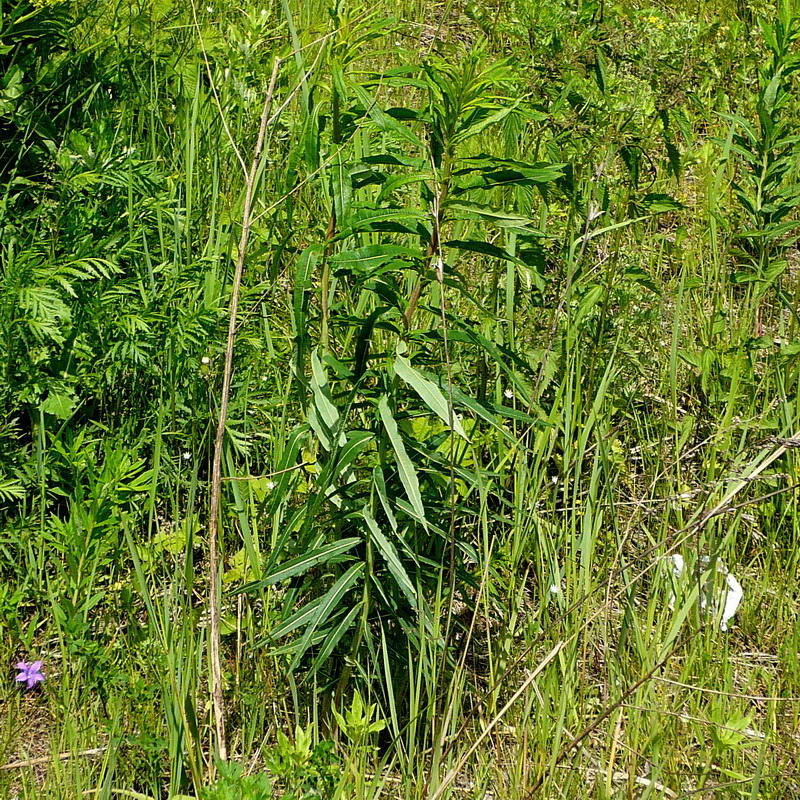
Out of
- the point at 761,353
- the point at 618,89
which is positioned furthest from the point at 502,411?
the point at 761,353

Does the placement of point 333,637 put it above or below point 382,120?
below

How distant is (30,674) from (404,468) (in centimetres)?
98

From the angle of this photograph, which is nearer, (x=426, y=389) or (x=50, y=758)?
(x=426, y=389)

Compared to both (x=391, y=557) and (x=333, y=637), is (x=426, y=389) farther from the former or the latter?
(x=333, y=637)

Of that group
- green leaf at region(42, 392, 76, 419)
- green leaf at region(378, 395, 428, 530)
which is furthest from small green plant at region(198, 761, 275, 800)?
green leaf at region(42, 392, 76, 419)

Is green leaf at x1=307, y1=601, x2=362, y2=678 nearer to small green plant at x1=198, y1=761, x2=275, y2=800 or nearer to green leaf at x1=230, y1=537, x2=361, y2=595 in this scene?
green leaf at x1=230, y1=537, x2=361, y2=595

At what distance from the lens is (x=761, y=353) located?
322 cm

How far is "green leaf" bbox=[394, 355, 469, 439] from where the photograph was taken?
1.67 metres

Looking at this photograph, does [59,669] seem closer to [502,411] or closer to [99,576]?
[99,576]

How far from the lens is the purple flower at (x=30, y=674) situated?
6.47 ft

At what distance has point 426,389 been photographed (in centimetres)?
168

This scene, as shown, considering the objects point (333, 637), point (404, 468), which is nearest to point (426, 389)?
point (404, 468)

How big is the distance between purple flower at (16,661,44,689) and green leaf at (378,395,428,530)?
921mm

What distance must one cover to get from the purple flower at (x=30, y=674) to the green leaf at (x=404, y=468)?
92 centimetres
